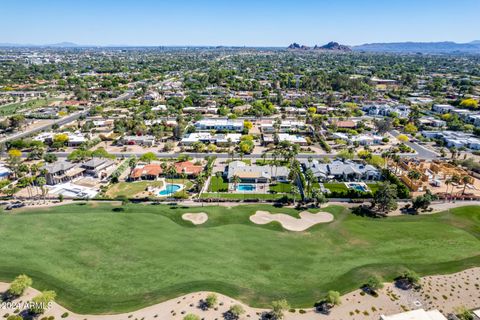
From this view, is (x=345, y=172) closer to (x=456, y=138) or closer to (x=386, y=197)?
(x=386, y=197)

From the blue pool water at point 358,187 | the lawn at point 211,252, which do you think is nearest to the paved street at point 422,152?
the lawn at point 211,252

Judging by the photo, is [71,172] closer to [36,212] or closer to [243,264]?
[36,212]

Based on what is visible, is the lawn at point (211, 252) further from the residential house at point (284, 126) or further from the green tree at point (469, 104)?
the green tree at point (469, 104)

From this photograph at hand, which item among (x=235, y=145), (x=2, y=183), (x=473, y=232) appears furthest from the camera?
(x=235, y=145)

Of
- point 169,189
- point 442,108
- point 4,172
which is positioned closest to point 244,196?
point 169,189

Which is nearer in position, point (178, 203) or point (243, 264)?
point (243, 264)

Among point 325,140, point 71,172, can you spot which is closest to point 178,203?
point 71,172
